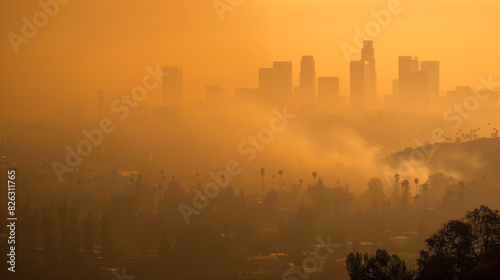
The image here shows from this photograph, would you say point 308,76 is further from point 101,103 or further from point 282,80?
point 101,103

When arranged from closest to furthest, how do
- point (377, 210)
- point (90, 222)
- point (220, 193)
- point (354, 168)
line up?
point (90, 222) → point (377, 210) → point (220, 193) → point (354, 168)

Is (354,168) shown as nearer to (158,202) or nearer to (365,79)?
(158,202)

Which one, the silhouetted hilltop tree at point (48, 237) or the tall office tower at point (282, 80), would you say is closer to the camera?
the silhouetted hilltop tree at point (48, 237)

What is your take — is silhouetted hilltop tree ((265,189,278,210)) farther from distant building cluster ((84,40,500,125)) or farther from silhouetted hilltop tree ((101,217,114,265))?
distant building cluster ((84,40,500,125))

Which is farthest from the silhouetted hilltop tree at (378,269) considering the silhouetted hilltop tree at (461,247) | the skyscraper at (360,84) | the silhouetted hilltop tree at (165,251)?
the skyscraper at (360,84)

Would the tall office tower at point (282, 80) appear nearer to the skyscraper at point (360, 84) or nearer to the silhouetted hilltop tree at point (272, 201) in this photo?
the skyscraper at point (360, 84)

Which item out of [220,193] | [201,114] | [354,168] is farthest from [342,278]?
[201,114]
